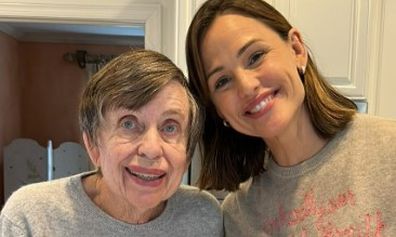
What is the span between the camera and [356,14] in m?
1.87

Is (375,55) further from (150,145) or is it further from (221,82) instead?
(150,145)

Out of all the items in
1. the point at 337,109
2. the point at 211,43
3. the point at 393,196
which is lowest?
the point at 393,196

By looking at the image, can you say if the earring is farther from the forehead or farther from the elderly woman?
the elderly woman

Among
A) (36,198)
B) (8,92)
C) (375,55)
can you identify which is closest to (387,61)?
(375,55)

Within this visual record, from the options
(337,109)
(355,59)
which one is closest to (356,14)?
(355,59)

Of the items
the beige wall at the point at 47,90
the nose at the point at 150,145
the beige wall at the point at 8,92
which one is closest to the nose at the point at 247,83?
the nose at the point at 150,145

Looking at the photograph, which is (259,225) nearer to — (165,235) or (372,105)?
(165,235)

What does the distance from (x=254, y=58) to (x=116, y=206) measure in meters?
0.46

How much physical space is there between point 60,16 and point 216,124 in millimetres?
1140

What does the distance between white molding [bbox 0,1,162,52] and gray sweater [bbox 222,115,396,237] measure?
109 cm

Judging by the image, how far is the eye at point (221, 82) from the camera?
108 cm

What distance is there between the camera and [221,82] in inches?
42.9

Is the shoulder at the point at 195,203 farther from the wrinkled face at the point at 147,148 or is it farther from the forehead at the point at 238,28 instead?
the forehead at the point at 238,28

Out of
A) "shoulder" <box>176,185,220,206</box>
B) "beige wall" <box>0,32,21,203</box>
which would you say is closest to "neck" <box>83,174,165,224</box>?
"shoulder" <box>176,185,220,206</box>
